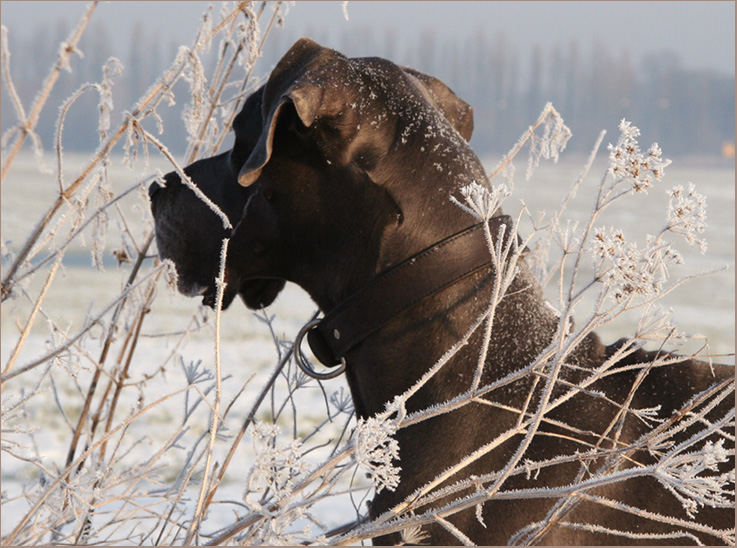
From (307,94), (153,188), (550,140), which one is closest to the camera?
(307,94)

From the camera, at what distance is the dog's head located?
1.99 metres

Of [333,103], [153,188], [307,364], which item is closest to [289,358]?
[307,364]

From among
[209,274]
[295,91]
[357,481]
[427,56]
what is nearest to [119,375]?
[209,274]

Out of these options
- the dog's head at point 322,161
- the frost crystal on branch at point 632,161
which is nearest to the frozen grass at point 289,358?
the frost crystal on branch at point 632,161

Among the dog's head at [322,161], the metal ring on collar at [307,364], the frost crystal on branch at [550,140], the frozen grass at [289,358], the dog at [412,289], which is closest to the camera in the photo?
the frozen grass at [289,358]

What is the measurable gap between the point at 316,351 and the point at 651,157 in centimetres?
91

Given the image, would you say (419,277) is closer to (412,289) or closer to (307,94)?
(412,289)

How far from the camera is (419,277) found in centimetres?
195

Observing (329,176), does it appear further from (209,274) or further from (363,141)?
(209,274)

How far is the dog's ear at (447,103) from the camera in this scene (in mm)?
2402

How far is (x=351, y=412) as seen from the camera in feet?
8.89

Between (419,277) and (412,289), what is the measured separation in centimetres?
3

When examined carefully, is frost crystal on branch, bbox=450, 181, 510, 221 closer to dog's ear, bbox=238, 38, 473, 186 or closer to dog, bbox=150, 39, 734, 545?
dog, bbox=150, 39, 734, 545

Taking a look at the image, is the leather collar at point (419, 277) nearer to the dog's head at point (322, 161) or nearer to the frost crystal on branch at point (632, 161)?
the dog's head at point (322, 161)
